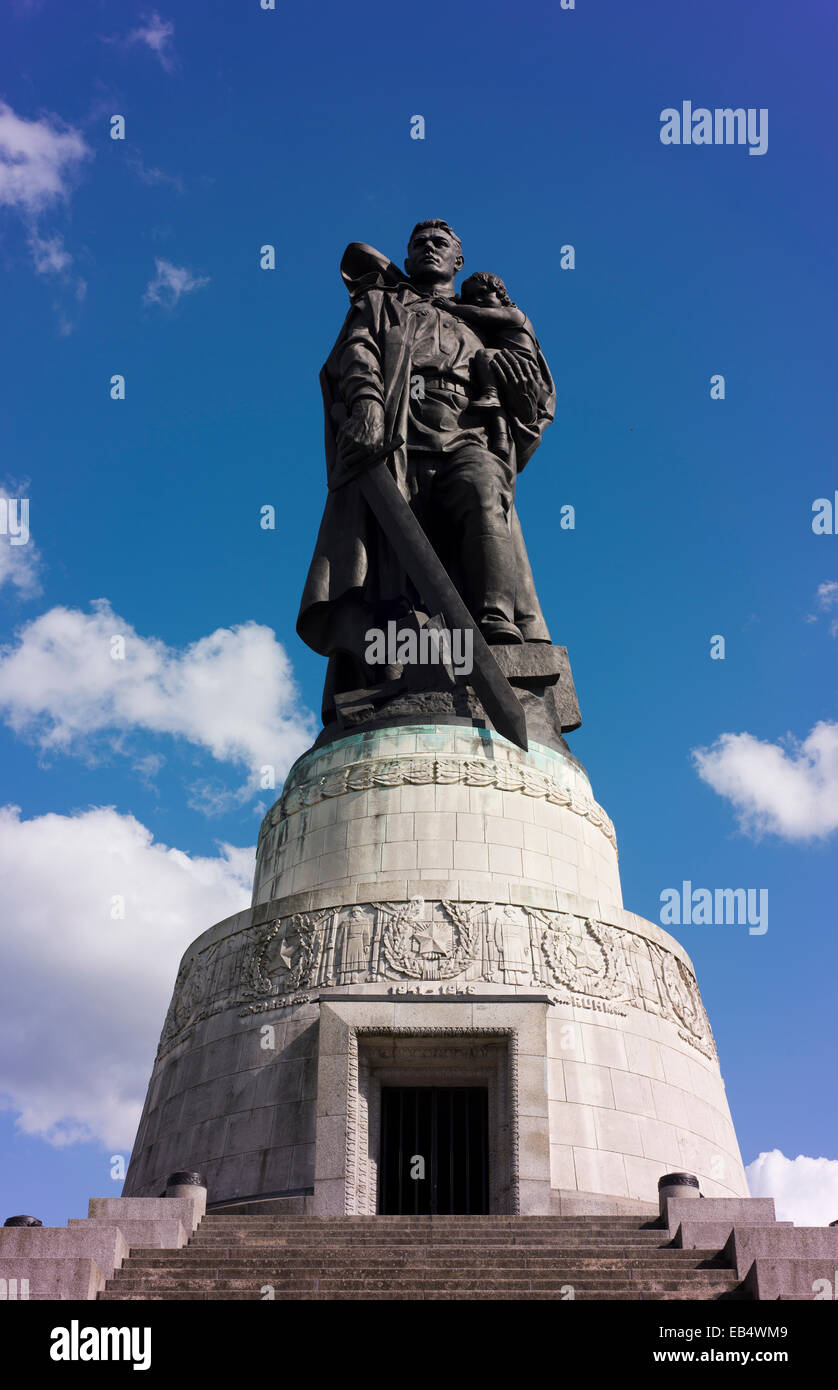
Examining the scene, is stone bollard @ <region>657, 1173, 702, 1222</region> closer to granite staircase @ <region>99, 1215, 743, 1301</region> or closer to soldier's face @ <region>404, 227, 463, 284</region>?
granite staircase @ <region>99, 1215, 743, 1301</region>

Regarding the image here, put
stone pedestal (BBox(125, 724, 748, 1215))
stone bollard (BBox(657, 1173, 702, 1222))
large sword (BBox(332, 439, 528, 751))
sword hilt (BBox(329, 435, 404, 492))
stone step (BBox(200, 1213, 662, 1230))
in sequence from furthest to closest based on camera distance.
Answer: sword hilt (BBox(329, 435, 404, 492)) < large sword (BBox(332, 439, 528, 751)) < stone pedestal (BBox(125, 724, 748, 1215)) < stone bollard (BBox(657, 1173, 702, 1222)) < stone step (BBox(200, 1213, 662, 1230))

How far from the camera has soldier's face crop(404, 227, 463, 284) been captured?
2352 cm

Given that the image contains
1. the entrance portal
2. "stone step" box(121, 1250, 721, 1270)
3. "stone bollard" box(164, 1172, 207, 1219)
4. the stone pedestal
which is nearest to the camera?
"stone step" box(121, 1250, 721, 1270)

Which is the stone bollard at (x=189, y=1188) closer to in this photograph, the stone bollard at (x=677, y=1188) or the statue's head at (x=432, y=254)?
the stone bollard at (x=677, y=1188)

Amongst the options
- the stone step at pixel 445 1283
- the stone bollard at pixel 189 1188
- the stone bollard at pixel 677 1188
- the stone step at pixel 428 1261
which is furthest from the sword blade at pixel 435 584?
the stone step at pixel 445 1283

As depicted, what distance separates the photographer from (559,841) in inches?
717

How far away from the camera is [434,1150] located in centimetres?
1512

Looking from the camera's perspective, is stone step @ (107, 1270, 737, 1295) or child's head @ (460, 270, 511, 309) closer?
stone step @ (107, 1270, 737, 1295)

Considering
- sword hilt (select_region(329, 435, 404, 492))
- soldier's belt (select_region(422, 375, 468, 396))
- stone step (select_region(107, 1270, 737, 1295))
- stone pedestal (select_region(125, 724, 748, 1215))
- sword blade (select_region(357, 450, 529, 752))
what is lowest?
stone step (select_region(107, 1270, 737, 1295))

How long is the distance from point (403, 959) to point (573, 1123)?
265 cm

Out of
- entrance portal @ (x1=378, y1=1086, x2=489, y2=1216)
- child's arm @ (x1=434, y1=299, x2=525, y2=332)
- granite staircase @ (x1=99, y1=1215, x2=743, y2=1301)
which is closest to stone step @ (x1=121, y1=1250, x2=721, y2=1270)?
granite staircase @ (x1=99, y1=1215, x2=743, y2=1301)

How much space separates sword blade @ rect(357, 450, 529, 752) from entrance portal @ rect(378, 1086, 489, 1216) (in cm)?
517
